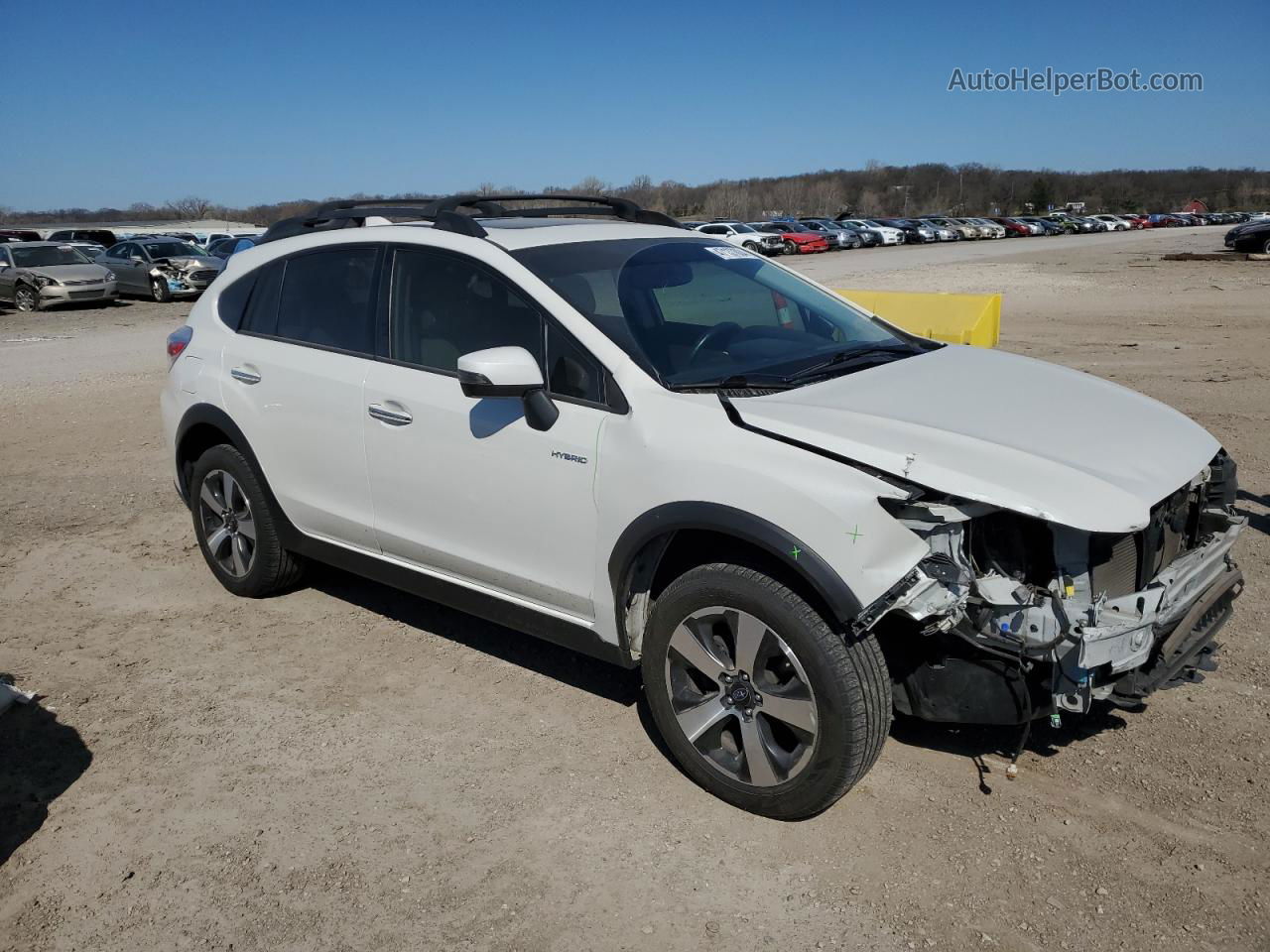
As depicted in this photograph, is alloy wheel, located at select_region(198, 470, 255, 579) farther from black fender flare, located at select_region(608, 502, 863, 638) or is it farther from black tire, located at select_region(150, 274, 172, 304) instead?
black tire, located at select_region(150, 274, 172, 304)

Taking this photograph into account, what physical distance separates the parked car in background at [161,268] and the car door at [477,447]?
2348 centimetres

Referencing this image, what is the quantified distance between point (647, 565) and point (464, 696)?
4.14 ft

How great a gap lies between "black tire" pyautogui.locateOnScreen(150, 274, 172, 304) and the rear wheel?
276 cm

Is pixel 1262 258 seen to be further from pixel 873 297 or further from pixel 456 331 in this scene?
pixel 456 331

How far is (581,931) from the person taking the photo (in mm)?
3055

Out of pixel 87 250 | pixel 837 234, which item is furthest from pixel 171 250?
pixel 837 234

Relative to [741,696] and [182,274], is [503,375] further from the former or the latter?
[182,274]

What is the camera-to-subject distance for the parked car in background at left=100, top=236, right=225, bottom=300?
85.9ft

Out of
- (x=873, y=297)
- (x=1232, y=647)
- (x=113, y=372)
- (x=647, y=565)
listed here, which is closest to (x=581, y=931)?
(x=647, y=565)

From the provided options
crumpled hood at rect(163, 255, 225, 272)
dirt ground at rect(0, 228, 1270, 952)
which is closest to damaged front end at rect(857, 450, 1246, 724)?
dirt ground at rect(0, 228, 1270, 952)

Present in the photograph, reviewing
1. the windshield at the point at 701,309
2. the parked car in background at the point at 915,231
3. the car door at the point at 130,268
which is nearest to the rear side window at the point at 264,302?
the windshield at the point at 701,309

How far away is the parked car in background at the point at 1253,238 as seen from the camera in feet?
104

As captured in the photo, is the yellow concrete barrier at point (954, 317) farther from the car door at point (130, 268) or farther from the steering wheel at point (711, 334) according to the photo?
the car door at point (130, 268)

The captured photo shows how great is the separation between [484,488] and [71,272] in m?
24.6
